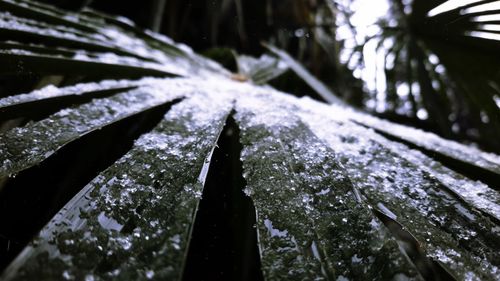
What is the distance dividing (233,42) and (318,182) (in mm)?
1515

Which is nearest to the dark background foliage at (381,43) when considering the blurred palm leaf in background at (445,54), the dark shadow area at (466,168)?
the blurred palm leaf in background at (445,54)

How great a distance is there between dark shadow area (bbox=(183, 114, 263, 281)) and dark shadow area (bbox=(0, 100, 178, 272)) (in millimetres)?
163

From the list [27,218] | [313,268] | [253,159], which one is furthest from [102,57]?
[313,268]

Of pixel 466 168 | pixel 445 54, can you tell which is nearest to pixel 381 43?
pixel 445 54

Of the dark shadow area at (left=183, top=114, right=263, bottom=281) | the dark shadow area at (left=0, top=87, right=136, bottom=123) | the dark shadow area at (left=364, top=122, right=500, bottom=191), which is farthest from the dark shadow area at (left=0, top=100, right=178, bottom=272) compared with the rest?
the dark shadow area at (left=364, top=122, right=500, bottom=191)

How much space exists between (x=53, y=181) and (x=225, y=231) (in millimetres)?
363

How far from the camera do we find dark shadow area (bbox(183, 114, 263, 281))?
508 mm

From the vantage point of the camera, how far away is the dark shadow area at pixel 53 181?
523 millimetres

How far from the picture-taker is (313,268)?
1.00 feet

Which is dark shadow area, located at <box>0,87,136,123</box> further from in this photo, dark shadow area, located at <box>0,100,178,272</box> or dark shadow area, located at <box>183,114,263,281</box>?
dark shadow area, located at <box>183,114,263,281</box>

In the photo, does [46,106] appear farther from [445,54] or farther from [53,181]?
[445,54]

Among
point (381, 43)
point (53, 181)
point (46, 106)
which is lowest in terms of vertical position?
point (53, 181)

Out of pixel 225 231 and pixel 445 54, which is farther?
pixel 445 54

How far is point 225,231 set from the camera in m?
0.55
